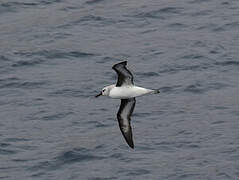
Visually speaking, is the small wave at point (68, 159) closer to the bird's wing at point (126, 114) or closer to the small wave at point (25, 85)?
the bird's wing at point (126, 114)

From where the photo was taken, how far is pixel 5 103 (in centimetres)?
3675

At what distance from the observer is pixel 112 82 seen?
124 feet

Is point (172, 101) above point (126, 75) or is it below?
below

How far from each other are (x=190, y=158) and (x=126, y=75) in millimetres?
5787

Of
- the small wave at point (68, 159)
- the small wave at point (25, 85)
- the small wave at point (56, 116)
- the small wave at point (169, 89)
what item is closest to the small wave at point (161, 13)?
the small wave at point (169, 89)

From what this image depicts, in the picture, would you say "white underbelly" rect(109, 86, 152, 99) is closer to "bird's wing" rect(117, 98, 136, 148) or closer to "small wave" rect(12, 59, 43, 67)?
"bird's wing" rect(117, 98, 136, 148)

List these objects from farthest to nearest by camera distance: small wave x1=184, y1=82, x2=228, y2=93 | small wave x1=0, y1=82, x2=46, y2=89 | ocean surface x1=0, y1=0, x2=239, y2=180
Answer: small wave x1=0, y1=82, x2=46, y2=89 < small wave x1=184, y1=82, x2=228, y2=93 < ocean surface x1=0, y1=0, x2=239, y2=180

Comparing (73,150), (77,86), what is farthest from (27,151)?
(77,86)

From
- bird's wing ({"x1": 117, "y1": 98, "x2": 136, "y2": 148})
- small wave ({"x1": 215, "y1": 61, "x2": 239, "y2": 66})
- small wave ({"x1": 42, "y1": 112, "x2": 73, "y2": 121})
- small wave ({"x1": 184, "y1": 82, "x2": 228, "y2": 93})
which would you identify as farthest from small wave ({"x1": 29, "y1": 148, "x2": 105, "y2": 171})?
small wave ({"x1": 215, "y1": 61, "x2": 239, "y2": 66})

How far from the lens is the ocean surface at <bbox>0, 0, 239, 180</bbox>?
33.1 meters

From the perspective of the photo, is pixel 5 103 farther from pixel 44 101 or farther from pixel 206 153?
pixel 206 153

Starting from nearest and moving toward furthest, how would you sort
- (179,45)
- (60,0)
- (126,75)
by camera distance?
(126,75) < (179,45) < (60,0)

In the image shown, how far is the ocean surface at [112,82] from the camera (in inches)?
1302

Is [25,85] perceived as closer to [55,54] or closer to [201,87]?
[55,54]
